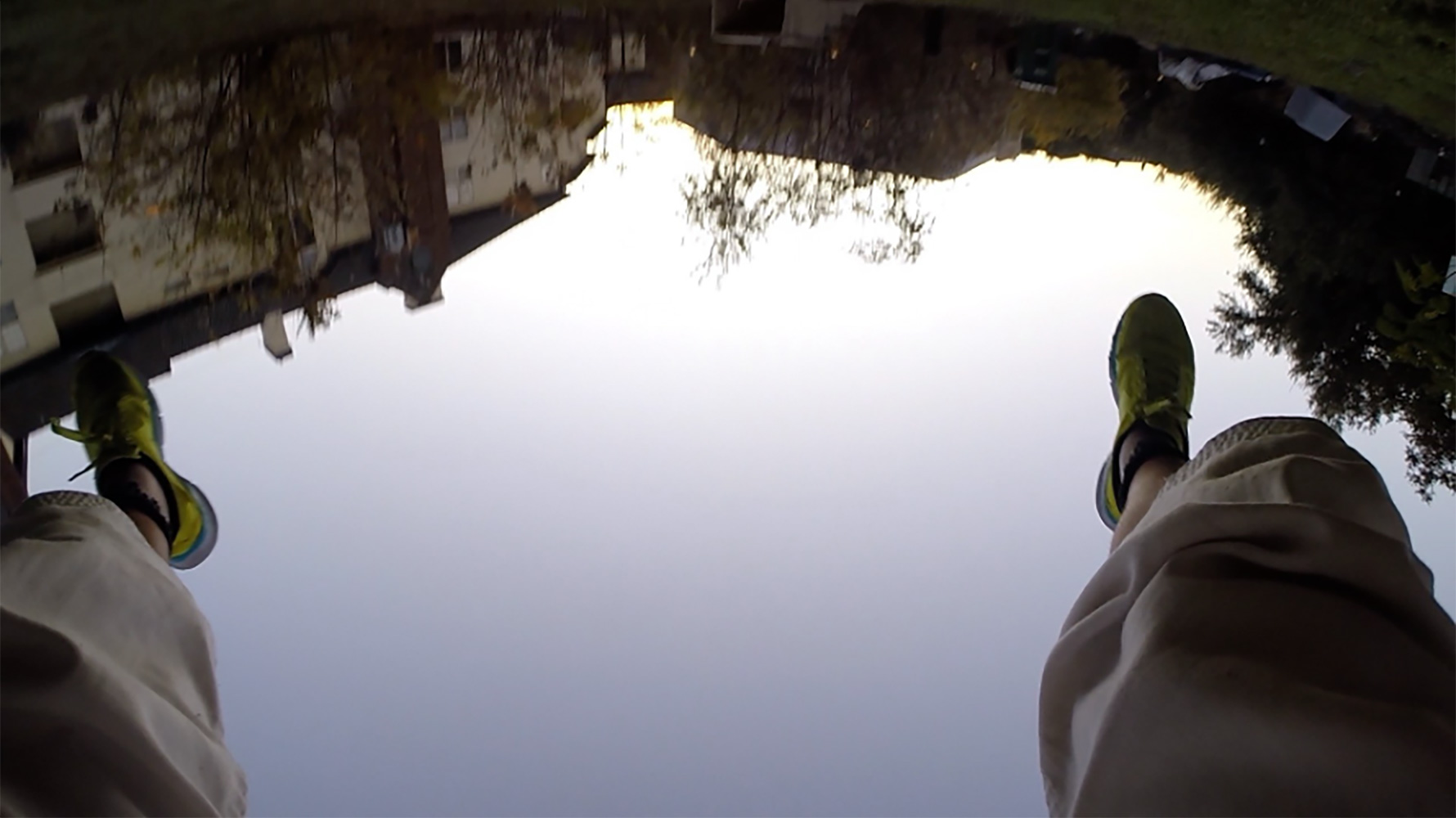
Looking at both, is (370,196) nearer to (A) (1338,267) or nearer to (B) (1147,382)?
(B) (1147,382)

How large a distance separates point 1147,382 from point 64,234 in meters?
1.91

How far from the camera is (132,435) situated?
135cm

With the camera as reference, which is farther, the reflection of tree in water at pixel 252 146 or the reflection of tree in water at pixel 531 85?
the reflection of tree in water at pixel 531 85

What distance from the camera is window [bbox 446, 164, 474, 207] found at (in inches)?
76.2

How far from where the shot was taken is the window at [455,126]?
187cm

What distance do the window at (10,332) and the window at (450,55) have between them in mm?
894

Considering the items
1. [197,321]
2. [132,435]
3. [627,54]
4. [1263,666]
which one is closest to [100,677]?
[1263,666]

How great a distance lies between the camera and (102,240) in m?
1.62

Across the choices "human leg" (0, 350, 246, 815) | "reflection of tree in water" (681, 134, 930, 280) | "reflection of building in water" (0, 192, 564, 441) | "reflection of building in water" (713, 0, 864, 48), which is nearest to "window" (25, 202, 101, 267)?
"reflection of building in water" (0, 192, 564, 441)

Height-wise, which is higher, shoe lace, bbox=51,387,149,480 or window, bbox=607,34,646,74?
window, bbox=607,34,646,74

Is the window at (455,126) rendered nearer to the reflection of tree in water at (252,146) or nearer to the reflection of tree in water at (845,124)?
the reflection of tree in water at (252,146)

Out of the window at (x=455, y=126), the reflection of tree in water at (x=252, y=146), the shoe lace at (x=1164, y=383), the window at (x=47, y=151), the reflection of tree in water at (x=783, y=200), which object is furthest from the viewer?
the reflection of tree in water at (x=783, y=200)

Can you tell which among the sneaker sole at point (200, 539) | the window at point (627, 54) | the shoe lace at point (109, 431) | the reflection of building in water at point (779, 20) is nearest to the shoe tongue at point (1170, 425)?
the reflection of building in water at point (779, 20)

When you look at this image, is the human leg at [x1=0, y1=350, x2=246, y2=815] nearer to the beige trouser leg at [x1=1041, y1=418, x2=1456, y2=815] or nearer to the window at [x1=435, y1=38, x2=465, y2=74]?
the beige trouser leg at [x1=1041, y1=418, x2=1456, y2=815]
